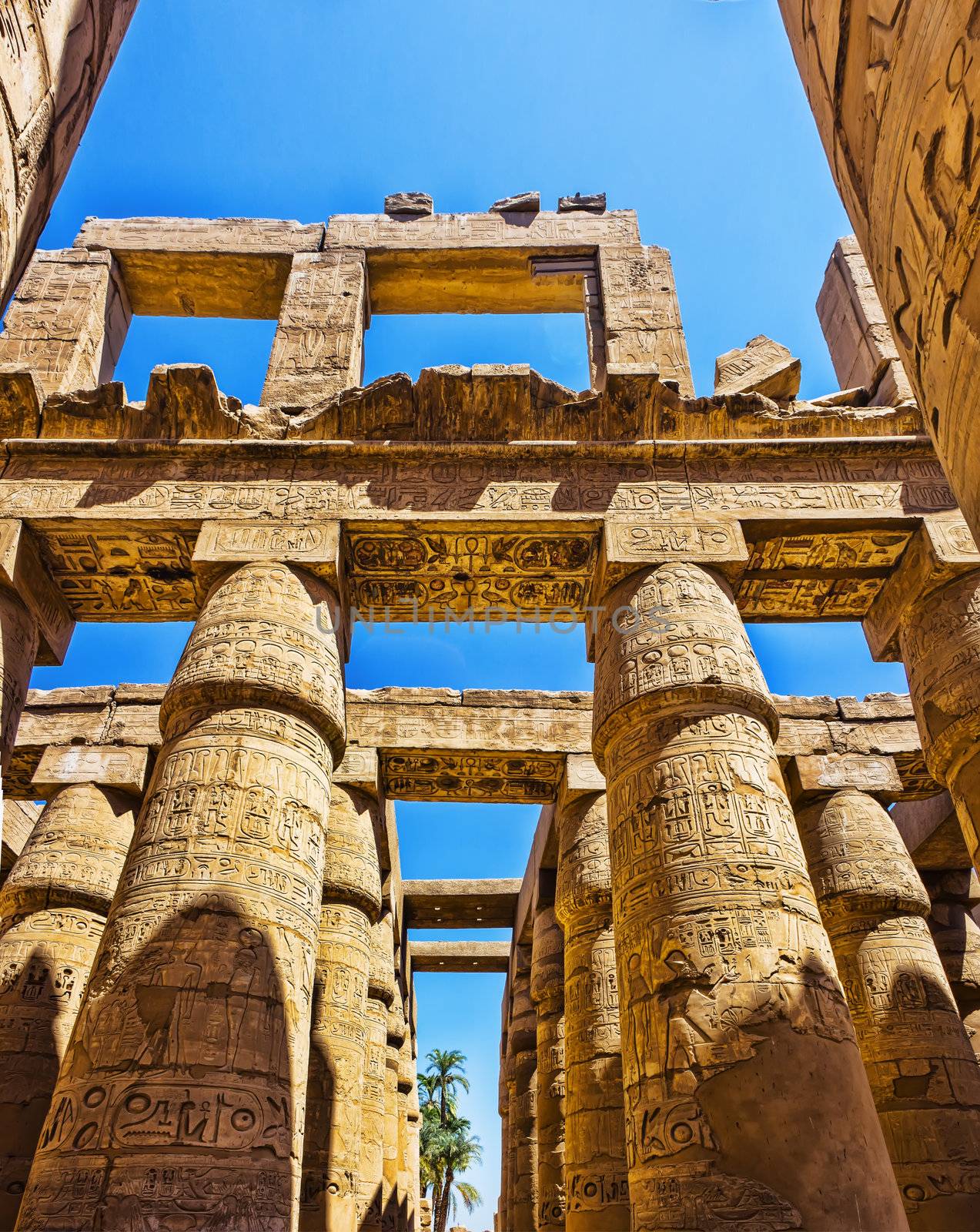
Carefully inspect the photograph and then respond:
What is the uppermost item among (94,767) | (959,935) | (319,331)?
(319,331)

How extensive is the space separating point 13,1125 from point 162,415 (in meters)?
5.88

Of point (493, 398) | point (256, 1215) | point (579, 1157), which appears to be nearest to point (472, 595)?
point (493, 398)

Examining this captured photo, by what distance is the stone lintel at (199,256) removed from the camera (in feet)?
29.0

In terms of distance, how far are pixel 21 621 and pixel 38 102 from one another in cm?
501

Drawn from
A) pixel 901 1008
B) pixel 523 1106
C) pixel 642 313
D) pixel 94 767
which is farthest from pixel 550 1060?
pixel 642 313

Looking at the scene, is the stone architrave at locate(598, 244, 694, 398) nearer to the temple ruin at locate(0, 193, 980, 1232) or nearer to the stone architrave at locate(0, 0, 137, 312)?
the temple ruin at locate(0, 193, 980, 1232)

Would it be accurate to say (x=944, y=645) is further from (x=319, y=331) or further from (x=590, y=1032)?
(x=319, y=331)

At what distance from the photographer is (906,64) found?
1464 mm

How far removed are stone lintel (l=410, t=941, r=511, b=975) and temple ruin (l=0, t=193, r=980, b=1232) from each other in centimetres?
523

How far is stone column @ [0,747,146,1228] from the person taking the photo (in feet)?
23.6

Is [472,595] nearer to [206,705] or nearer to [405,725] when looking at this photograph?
[206,705]

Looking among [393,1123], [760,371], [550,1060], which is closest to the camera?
[760,371]

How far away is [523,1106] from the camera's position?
519 inches

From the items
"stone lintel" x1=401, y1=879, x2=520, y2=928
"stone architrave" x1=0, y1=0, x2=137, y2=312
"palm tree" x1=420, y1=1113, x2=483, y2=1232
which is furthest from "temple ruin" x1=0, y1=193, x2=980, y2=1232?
"palm tree" x1=420, y1=1113, x2=483, y2=1232
